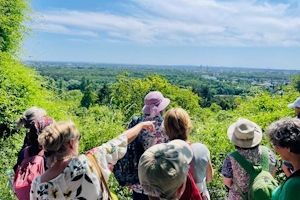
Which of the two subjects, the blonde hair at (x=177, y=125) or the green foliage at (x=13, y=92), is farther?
the green foliage at (x=13, y=92)

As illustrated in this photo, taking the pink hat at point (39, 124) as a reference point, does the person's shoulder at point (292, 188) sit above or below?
below

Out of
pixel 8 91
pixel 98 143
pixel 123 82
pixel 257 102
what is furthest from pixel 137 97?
pixel 98 143

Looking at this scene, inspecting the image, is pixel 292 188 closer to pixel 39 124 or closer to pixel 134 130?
pixel 134 130

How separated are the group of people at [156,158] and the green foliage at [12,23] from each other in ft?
25.0

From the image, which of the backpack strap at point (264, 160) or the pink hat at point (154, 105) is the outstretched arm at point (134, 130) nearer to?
the pink hat at point (154, 105)

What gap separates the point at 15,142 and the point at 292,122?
5.41 m

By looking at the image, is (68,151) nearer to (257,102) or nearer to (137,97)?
(257,102)

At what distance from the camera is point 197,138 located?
207 inches

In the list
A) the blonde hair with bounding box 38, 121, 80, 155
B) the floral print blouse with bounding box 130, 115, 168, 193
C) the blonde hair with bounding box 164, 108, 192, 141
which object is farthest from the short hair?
the blonde hair with bounding box 38, 121, 80, 155

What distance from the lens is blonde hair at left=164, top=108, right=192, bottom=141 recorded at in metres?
2.67

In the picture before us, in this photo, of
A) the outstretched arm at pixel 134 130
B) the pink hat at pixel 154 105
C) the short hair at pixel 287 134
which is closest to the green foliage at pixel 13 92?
the pink hat at pixel 154 105

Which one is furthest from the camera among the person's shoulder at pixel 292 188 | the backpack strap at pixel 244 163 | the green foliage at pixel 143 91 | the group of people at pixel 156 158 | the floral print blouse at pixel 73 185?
the green foliage at pixel 143 91

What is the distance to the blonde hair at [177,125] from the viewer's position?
2.67 metres

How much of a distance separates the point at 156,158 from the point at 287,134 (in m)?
1.01
